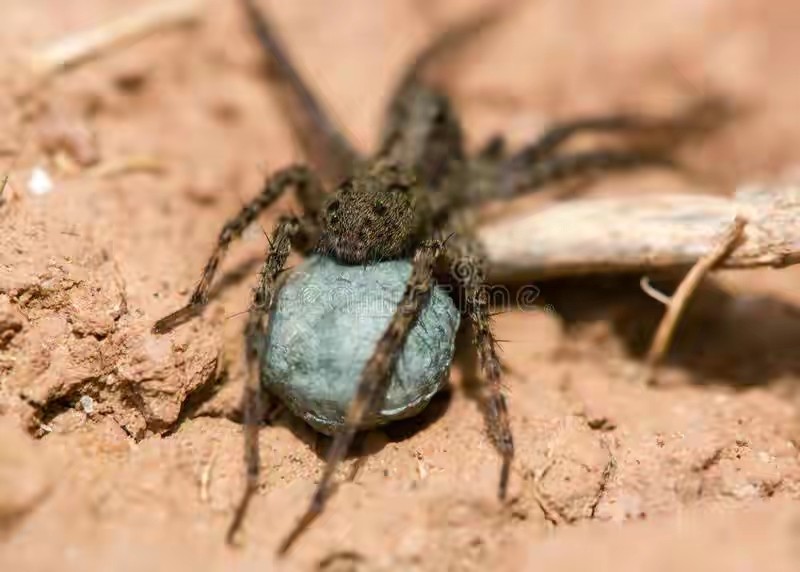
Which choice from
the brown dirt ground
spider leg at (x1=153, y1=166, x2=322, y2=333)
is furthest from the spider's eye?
the brown dirt ground

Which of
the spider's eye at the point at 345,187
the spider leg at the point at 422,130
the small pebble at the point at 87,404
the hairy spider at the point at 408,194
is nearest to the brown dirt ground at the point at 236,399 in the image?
the small pebble at the point at 87,404

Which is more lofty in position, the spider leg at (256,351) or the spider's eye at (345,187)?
the spider's eye at (345,187)

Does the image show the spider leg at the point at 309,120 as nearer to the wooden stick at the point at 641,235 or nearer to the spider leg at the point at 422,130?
the spider leg at the point at 422,130

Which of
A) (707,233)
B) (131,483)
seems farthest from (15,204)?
(707,233)

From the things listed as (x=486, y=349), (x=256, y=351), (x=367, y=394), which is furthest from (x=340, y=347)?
(x=486, y=349)

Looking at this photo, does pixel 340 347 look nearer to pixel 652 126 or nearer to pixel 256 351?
pixel 256 351

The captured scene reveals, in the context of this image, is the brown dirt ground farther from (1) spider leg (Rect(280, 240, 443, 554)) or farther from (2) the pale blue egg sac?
(2) the pale blue egg sac
